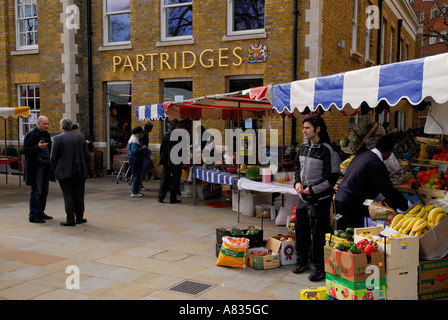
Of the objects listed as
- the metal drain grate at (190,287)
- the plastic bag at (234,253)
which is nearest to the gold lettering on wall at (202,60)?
the plastic bag at (234,253)

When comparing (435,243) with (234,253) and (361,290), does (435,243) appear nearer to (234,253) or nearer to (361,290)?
(361,290)

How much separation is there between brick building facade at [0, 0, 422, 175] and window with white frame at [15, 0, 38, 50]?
0.04 m

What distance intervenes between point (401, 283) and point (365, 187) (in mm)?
1227

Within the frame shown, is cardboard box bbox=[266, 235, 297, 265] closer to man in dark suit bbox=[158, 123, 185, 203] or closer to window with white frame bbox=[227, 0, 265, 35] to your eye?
man in dark suit bbox=[158, 123, 185, 203]

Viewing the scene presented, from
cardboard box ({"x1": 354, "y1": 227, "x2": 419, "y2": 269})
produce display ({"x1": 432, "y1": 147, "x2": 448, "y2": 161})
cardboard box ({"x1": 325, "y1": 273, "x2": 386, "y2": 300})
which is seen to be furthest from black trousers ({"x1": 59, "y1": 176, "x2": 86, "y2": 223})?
produce display ({"x1": 432, "y1": 147, "x2": 448, "y2": 161})

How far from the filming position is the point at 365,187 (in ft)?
16.1

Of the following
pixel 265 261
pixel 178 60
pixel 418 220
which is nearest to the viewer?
pixel 418 220

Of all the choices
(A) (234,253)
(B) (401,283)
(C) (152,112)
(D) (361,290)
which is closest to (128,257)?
(A) (234,253)

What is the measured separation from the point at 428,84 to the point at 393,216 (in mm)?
1755

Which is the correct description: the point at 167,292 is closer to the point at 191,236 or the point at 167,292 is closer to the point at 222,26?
the point at 191,236

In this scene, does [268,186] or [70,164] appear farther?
[268,186]

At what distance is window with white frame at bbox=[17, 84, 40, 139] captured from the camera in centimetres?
1691

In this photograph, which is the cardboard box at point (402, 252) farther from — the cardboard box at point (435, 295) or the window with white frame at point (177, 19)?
the window with white frame at point (177, 19)

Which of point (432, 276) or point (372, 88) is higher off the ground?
point (372, 88)
